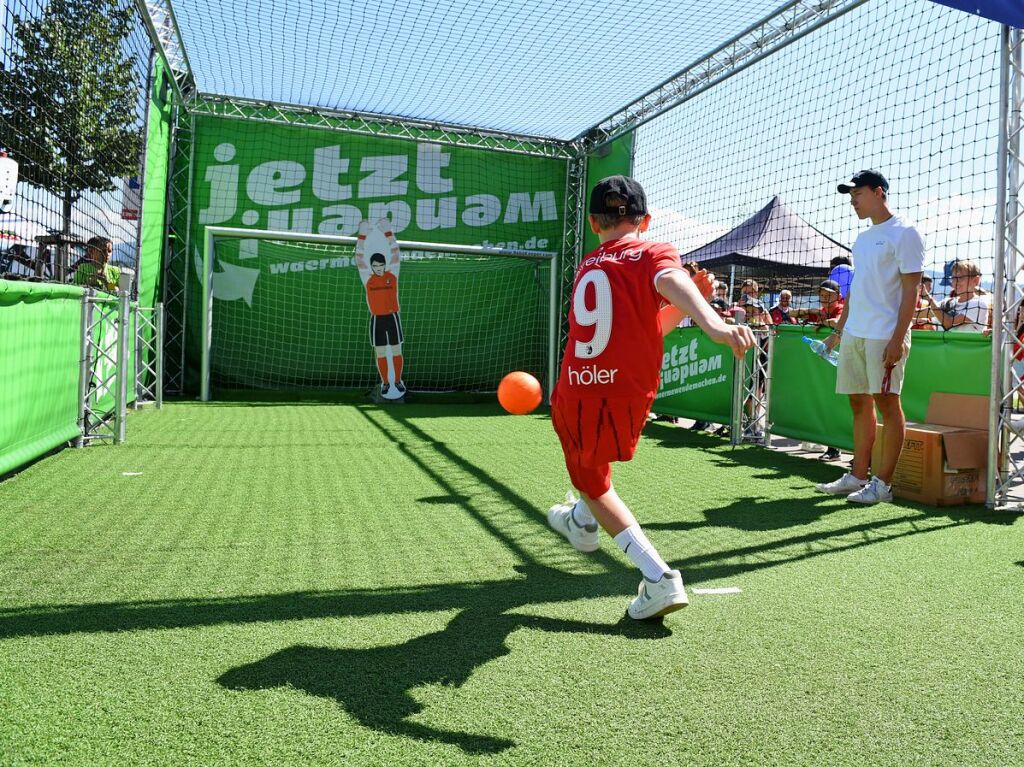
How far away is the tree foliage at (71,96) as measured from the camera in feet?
20.2

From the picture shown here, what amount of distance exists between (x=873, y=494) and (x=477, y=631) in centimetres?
341

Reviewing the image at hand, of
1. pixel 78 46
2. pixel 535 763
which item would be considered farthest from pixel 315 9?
pixel 535 763

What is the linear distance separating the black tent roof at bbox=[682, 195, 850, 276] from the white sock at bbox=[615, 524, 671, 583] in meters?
7.35

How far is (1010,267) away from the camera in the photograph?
500cm

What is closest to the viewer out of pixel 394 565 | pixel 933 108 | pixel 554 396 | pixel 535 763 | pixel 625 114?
pixel 535 763

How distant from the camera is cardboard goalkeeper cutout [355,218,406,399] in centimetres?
1214

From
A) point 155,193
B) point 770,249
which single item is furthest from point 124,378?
point 770,249

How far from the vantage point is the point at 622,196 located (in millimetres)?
2852

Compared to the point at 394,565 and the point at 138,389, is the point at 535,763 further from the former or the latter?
the point at 138,389

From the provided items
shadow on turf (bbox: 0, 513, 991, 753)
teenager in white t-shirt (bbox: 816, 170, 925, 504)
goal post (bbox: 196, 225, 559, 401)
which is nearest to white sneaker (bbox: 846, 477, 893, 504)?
teenager in white t-shirt (bbox: 816, 170, 925, 504)

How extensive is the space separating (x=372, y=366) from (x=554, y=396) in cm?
1019

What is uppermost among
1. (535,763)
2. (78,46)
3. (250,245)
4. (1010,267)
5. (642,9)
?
(642,9)

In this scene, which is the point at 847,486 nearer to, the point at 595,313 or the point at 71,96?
the point at 595,313

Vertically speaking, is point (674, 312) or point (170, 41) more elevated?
point (170, 41)
